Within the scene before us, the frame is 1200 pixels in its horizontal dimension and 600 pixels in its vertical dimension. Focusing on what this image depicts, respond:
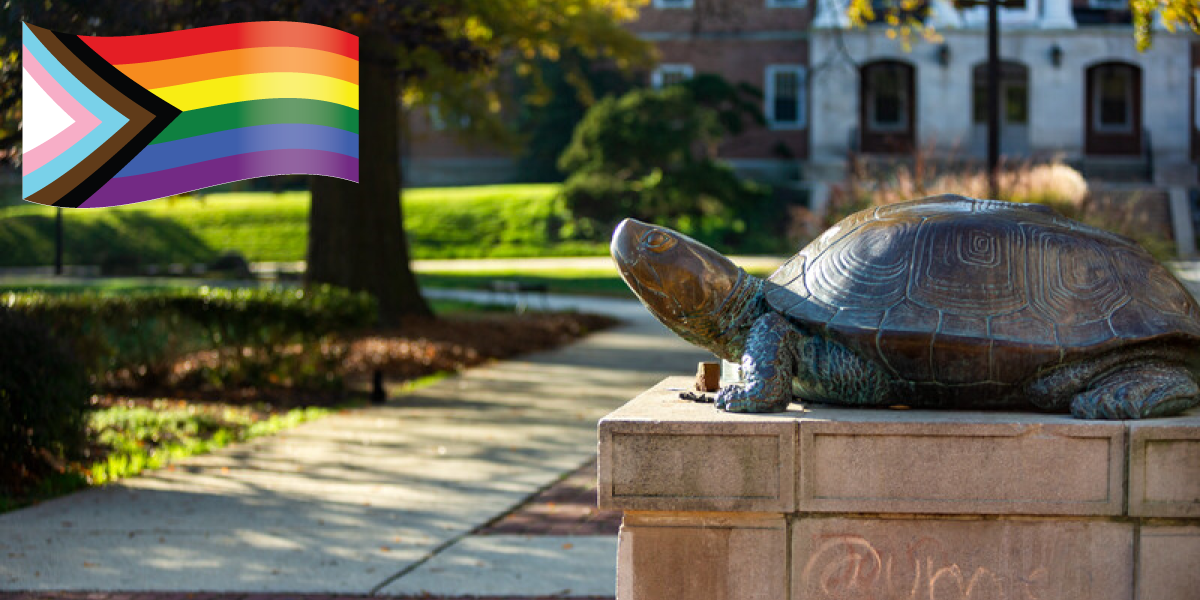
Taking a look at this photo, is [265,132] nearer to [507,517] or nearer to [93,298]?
[507,517]

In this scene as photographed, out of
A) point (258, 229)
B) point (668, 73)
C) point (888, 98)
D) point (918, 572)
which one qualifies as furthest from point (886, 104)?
point (918, 572)

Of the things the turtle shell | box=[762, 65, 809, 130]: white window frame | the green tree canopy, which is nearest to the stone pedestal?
the turtle shell

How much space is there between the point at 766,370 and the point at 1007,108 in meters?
38.5

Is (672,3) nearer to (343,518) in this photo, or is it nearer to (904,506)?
(343,518)

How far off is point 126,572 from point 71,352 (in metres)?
2.64

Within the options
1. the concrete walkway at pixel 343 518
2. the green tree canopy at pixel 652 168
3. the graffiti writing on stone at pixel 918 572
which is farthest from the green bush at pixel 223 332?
the green tree canopy at pixel 652 168

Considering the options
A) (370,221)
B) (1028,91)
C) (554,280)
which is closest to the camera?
(370,221)

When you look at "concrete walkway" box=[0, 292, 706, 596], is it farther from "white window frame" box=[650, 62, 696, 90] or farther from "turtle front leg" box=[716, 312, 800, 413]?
"white window frame" box=[650, 62, 696, 90]

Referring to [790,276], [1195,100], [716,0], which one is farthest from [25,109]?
[1195,100]

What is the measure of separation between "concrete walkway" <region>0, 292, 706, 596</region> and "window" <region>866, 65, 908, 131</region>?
101ft

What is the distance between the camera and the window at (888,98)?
39.3 metres

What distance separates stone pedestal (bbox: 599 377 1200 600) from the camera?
154 inches

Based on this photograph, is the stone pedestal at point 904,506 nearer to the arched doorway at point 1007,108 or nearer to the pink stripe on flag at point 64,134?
the pink stripe on flag at point 64,134

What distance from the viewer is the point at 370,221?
15484mm
